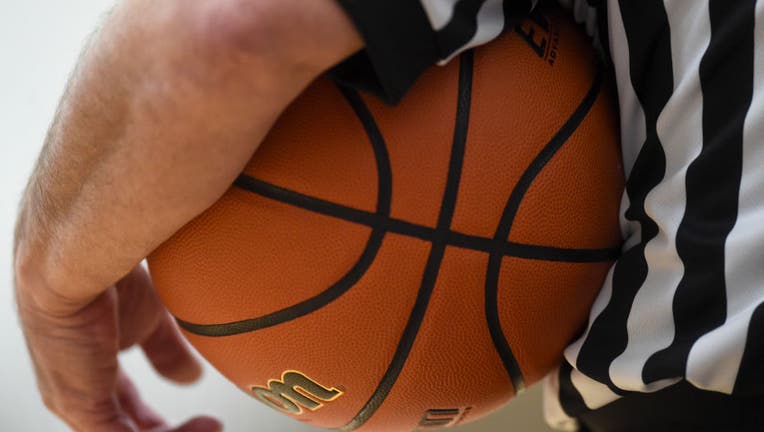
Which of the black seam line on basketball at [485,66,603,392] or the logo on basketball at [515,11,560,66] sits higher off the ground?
the logo on basketball at [515,11,560,66]

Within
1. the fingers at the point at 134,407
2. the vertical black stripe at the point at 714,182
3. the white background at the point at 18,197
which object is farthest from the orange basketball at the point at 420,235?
the white background at the point at 18,197

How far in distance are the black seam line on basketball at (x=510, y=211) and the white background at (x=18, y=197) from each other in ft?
2.66

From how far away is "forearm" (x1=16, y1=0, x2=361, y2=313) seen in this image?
0.58 metres

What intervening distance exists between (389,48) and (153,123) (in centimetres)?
21

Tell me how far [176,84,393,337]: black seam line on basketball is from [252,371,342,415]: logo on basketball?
73 mm

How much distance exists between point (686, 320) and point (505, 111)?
27 cm

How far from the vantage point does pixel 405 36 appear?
616 millimetres

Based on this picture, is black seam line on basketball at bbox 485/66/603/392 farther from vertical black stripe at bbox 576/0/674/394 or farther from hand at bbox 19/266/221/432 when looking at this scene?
hand at bbox 19/266/221/432

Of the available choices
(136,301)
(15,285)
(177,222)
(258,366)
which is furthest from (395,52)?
(136,301)

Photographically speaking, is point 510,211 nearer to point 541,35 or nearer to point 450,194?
point 450,194

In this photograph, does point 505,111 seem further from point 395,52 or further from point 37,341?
point 37,341

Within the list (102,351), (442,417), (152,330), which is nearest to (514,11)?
A: (442,417)

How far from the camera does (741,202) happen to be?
25.7 inches

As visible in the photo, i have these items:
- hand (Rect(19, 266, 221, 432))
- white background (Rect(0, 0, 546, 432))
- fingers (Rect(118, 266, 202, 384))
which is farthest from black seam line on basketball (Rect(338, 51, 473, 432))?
white background (Rect(0, 0, 546, 432))
